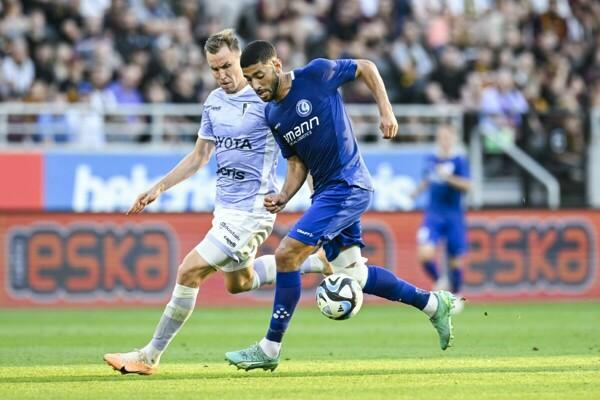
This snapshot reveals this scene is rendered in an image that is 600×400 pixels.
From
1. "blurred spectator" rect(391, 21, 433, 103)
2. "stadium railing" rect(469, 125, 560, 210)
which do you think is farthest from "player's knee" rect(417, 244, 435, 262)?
"blurred spectator" rect(391, 21, 433, 103)

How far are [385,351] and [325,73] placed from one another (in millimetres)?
3232

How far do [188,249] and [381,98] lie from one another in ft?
34.0

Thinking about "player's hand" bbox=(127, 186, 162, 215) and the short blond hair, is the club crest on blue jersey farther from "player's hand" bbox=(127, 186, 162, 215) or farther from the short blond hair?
"player's hand" bbox=(127, 186, 162, 215)

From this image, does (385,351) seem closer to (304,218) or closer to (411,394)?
(304,218)

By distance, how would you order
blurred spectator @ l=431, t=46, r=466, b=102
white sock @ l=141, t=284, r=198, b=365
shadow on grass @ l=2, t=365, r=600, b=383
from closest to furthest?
shadow on grass @ l=2, t=365, r=600, b=383 → white sock @ l=141, t=284, r=198, b=365 → blurred spectator @ l=431, t=46, r=466, b=102

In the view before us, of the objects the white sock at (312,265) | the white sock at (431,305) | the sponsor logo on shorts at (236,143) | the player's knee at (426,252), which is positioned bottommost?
the player's knee at (426,252)

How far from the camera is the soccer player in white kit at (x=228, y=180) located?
1012 centimetres

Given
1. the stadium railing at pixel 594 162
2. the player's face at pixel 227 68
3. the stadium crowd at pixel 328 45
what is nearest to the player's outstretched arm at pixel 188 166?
the player's face at pixel 227 68

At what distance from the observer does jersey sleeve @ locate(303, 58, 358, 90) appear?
1004 cm

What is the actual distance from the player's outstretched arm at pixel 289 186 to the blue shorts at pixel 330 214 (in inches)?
7.2

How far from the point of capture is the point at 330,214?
32.6ft

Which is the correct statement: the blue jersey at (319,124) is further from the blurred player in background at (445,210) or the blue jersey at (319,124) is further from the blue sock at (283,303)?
the blurred player in background at (445,210)

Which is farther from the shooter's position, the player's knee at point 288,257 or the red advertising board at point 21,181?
the red advertising board at point 21,181

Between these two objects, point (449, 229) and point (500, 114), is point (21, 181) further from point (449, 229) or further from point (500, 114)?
point (500, 114)
